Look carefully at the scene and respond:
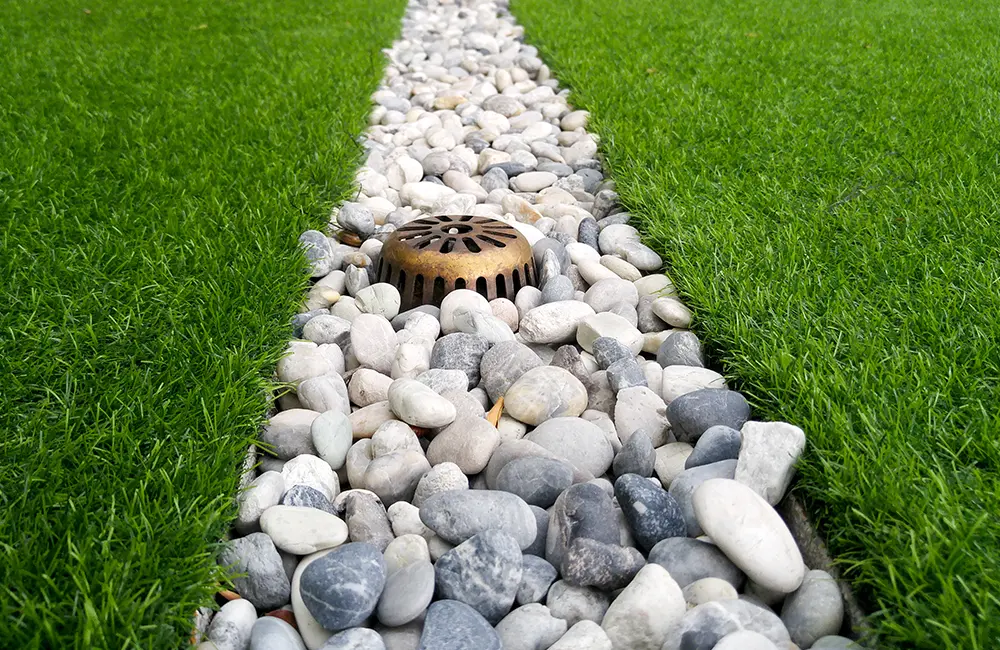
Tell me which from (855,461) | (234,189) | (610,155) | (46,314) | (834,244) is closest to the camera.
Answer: (855,461)

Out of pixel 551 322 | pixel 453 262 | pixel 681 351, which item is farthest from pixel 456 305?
pixel 681 351

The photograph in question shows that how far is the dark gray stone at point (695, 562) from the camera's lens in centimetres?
165

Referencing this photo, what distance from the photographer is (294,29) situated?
21.5 feet

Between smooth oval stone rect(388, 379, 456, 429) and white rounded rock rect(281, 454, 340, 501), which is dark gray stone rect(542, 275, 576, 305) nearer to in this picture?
smooth oval stone rect(388, 379, 456, 429)

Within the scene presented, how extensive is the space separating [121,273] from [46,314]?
296mm

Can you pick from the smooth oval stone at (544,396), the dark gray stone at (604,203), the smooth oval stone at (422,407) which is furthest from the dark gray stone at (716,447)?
the dark gray stone at (604,203)

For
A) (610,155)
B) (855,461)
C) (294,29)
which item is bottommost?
(294,29)

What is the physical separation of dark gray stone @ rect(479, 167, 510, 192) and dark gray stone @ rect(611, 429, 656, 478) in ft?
6.56

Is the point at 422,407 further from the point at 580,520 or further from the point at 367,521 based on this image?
the point at 580,520

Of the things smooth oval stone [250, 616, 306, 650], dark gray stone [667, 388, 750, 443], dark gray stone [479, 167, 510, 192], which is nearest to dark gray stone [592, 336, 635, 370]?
dark gray stone [667, 388, 750, 443]

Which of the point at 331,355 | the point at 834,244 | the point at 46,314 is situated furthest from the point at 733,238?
the point at 46,314

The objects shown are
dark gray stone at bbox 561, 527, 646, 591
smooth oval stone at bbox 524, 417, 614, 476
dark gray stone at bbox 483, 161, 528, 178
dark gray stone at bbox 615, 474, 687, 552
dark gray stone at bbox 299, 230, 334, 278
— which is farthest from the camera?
dark gray stone at bbox 483, 161, 528, 178

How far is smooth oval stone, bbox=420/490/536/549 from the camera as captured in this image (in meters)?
1.71

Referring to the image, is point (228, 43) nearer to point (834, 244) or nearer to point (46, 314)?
point (46, 314)
